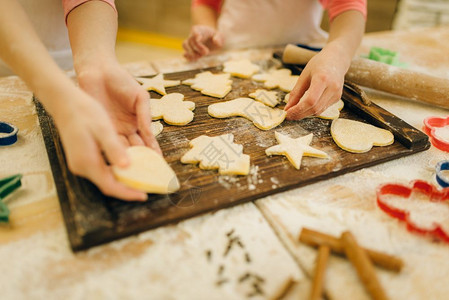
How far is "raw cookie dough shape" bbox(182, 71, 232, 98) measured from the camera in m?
1.47

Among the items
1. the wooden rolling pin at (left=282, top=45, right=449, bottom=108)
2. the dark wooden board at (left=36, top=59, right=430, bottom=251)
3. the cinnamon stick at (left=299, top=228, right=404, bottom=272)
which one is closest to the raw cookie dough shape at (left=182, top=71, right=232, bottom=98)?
the dark wooden board at (left=36, top=59, right=430, bottom=251)

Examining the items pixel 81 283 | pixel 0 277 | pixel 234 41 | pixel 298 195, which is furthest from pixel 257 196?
pixel 234 41

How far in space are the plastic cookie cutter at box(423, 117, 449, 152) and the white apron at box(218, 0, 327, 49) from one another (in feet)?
3.34

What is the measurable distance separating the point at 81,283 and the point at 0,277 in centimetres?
18

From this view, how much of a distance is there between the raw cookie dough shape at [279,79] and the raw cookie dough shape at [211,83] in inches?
6.5

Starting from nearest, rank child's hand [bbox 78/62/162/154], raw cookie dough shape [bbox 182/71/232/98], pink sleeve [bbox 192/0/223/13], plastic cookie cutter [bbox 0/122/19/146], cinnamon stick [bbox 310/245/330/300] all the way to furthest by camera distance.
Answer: cinnamon stick [bbox 310/245/330/300]
child's hand [bbox 78/62/162/154]
plastic cookie cutter [bbox 0/122/19/146]
raw cookie dough shape [bbox 182/71/232/98]
pink sleeve [bbox 192/0/223/13]

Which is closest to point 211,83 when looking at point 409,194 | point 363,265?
point 409,194

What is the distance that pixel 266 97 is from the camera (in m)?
1.46

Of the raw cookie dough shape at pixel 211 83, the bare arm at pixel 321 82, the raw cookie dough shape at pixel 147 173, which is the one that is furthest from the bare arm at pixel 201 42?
the raw cookie dough shape at pixel 147 173

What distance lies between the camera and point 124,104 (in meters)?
1.07

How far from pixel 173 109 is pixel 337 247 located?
789 mm

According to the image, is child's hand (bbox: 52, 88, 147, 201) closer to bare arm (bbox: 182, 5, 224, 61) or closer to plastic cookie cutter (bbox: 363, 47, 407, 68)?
bare arm (bbox: 182, 5, 224, 61)

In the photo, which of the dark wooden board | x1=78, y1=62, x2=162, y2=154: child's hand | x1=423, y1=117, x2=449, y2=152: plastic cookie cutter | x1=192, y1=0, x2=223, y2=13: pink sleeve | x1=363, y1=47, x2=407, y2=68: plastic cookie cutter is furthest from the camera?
x1=192, y1=0, x2=223, y2=13: pink sleeve

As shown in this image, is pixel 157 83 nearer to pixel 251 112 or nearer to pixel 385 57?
pixel 251 112
